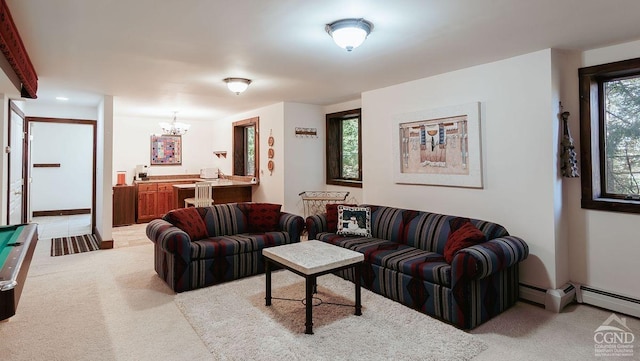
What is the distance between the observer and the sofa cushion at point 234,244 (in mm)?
3633

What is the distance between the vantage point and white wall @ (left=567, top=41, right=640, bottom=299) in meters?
2.95

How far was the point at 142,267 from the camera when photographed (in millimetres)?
4285

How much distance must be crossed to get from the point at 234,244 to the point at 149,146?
5.35 m

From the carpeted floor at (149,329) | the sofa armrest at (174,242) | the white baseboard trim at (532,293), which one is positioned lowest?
the carpeted floor at (149,329)

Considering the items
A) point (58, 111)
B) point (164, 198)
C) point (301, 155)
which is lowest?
point (164, 198)

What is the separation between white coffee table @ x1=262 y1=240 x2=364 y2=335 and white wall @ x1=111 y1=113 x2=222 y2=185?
513 cm

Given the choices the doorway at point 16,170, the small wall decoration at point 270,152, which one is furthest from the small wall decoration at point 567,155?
the doorway at point 16,170

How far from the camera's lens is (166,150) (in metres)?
8.17

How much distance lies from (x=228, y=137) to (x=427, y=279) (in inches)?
236

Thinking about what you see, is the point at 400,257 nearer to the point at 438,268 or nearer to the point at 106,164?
the point at 438,268

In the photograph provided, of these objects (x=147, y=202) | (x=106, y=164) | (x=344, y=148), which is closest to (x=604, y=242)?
(x=344, y=148)

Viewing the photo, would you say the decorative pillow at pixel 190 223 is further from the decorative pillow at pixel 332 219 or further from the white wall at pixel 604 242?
the white wall at pixel 604 242

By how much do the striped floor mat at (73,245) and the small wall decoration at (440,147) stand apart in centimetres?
481

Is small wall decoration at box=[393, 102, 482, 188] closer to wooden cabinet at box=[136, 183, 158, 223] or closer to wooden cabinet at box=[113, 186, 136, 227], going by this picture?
wooden cabinet at box=[136, 183, 158, 223]
